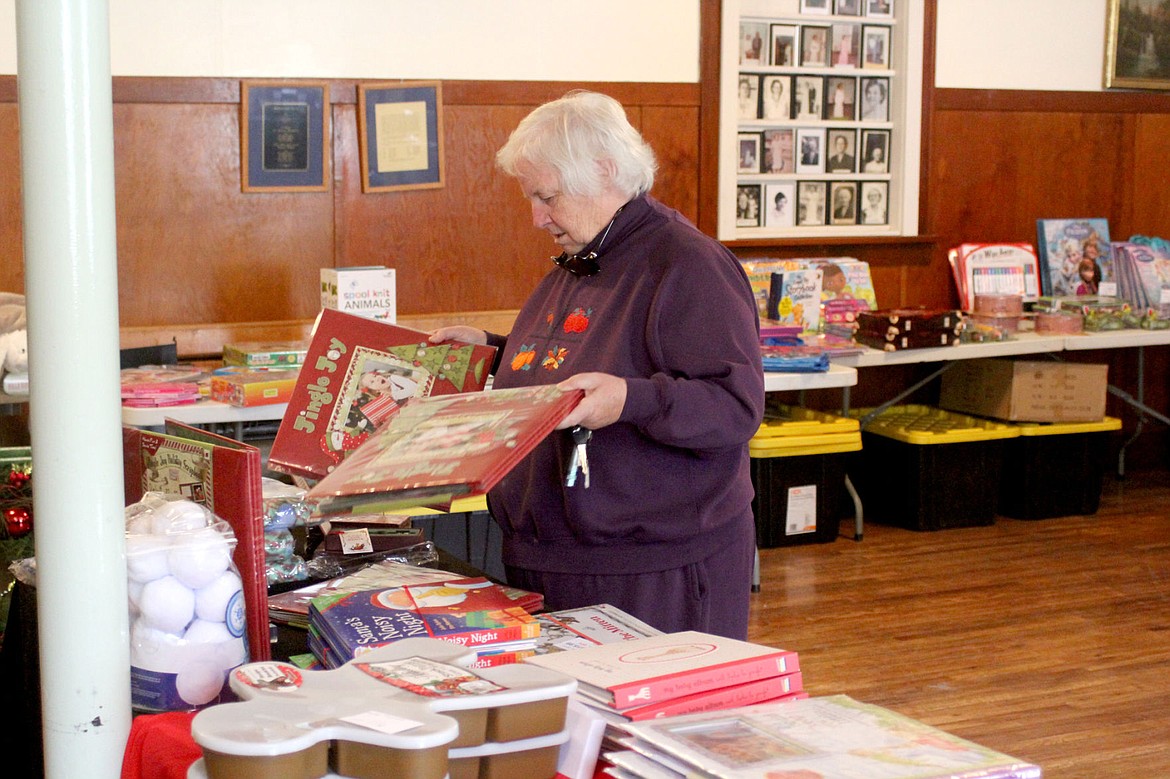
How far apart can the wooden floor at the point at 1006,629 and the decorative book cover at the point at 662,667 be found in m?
2.18

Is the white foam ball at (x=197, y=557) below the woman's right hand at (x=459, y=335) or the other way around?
below

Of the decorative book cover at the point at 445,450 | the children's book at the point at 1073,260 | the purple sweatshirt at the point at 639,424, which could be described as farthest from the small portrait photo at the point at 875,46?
the decorative book cover at the point at 445,450

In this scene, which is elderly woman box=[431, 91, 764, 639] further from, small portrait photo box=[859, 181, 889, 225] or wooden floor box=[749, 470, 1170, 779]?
small portrait photo box=[859, 181, 889, 225]

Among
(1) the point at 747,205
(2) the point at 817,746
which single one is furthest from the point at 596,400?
(1) the point at 747,205

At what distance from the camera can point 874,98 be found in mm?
6258

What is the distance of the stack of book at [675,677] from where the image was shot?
4.53 feet

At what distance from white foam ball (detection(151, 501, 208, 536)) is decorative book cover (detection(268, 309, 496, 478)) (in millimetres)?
669

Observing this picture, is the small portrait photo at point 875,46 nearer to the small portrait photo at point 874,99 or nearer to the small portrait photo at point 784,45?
the small portrait photo at point 874,99

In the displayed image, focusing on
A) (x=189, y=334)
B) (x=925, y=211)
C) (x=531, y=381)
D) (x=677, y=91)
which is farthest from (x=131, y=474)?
(x=925, y=211)

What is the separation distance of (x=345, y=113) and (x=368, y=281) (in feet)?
3.61

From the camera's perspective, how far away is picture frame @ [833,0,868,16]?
609cm

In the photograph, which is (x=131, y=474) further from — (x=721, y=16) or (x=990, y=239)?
(x=990, y=239)

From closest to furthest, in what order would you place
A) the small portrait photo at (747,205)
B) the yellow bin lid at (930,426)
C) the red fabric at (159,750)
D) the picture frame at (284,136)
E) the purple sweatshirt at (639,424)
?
1. the red fabric at (159,750)
2. the purple sweatshirt at (639,424)
3. the picture frame at (284,136)
4. the yellow bin lid at (930,426)
5. the small portrait photo at (747,205)

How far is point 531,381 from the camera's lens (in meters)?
2.31
